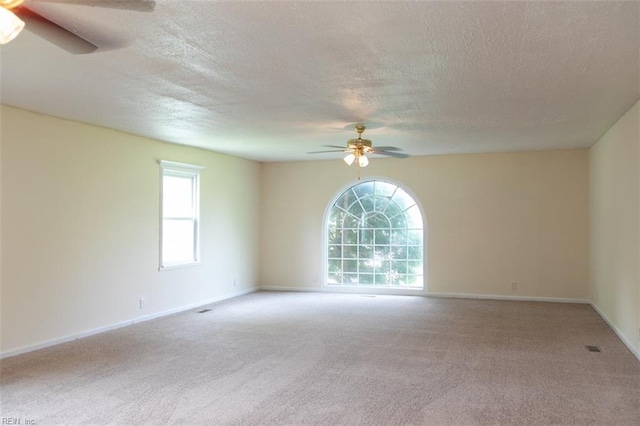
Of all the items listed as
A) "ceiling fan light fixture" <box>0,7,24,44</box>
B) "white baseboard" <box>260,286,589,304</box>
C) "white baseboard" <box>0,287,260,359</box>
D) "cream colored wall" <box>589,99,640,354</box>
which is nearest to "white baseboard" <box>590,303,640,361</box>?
"cream colored wall" <box>589,99,640,354</box>

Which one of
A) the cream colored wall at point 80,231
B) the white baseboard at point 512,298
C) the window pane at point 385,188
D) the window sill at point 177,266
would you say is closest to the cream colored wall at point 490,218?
the white baseboard at point 512,298

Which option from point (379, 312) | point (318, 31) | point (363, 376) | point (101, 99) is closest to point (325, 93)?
point (318, 31)

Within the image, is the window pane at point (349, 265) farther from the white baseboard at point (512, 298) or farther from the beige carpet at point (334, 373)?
the beige carpet at point (334, 373)

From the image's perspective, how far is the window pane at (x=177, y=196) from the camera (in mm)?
6621

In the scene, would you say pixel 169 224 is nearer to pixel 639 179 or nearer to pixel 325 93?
pixel 325 93

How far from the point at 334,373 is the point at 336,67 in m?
2.42

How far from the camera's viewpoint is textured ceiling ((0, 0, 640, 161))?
251 cm

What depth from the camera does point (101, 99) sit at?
422cm

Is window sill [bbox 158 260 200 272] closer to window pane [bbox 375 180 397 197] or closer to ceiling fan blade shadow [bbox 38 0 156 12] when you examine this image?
window pane [bbox 375 180 397 197]

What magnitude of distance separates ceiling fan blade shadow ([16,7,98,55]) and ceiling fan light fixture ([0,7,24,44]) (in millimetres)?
88

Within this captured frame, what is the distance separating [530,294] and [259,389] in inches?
215

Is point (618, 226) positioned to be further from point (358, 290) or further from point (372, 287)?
point (358, 290)

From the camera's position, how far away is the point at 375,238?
8.43 meters

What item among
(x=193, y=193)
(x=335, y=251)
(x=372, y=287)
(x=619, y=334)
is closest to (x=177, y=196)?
(x=193, y=193)
